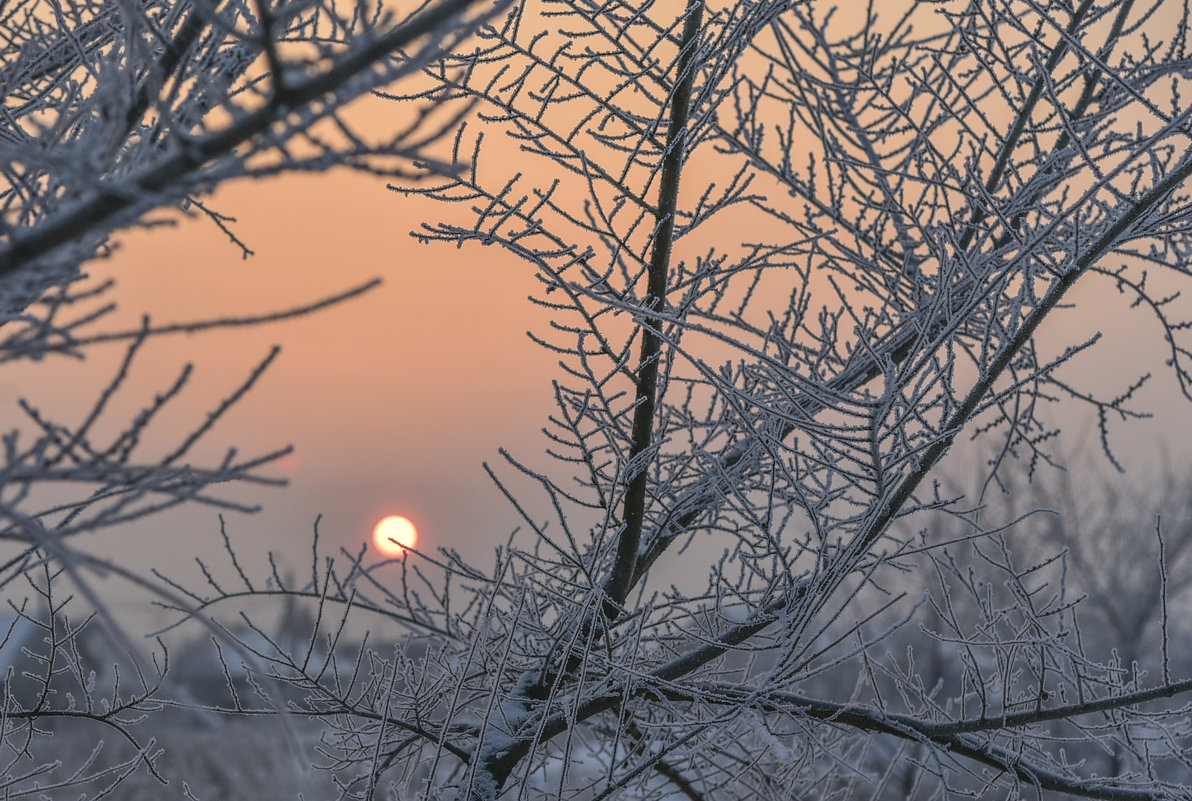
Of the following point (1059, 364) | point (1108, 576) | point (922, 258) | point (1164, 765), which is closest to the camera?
point (1059, 364)

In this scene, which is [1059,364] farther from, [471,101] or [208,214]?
[208,214]

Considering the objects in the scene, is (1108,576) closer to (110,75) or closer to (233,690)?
(233,690)

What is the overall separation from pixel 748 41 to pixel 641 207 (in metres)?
0.89

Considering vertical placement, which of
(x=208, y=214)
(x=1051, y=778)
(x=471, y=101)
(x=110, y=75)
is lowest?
(x=1051, y=778)

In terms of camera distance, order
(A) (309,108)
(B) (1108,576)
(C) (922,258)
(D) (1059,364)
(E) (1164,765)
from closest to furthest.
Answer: (A) (309,108)
(D) (1059,364)
(C) (922,258)
(E) (1164,765)
(B) (1108,576)

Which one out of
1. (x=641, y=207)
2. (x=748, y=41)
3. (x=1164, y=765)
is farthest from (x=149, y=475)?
(x=1164, y=765)

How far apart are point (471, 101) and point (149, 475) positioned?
0.79m

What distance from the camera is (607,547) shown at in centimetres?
405

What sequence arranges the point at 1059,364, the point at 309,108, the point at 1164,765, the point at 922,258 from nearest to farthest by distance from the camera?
1. the point at 309,108
2. the point at 1059,364
3. the point at 922,258
4. the point at 1164,765

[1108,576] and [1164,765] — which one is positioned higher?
[1108,576]

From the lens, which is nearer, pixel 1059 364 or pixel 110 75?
pixel 110 75

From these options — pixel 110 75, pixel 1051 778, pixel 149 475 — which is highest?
pixel 110 75

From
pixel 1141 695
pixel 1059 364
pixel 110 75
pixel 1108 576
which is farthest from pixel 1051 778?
pixel 1108 576

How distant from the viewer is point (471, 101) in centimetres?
151
